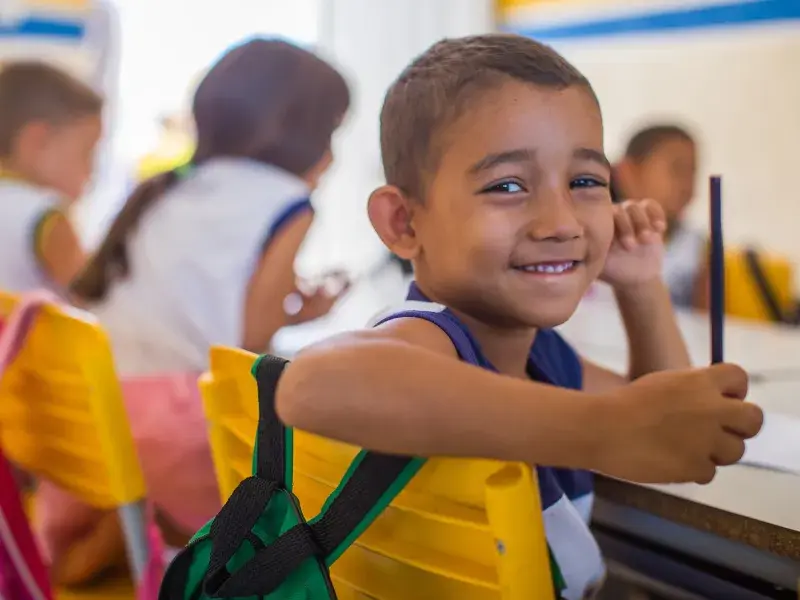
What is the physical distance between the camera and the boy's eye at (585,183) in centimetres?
67

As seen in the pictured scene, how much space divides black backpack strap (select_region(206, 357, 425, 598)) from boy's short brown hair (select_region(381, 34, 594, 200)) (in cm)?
19

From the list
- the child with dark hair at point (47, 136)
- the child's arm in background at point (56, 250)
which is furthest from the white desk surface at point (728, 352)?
the child with dark hair at point (47, 136)

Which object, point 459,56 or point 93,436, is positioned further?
point 93,436

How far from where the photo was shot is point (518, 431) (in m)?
0.52

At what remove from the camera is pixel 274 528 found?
2.02 feet

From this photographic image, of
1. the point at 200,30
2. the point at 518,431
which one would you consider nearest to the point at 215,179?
the point at 518,431

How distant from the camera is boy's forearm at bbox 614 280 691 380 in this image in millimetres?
955

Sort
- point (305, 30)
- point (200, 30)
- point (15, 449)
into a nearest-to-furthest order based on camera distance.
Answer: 1. point (15, 449)
2. point (200, 30)
3. point (305, 30)

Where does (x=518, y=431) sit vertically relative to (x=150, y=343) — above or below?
above

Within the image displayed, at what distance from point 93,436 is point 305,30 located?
2.26 m

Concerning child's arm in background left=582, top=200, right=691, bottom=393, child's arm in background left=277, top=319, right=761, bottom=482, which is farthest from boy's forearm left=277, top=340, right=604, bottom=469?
child's arm in background left=582, top=200, right=691, bottom=393

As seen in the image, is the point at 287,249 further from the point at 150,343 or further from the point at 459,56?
the point at 459,56

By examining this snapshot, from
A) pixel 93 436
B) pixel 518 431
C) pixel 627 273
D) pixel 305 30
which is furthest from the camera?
pixel 305 30

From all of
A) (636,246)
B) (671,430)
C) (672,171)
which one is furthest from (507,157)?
(672,171)
